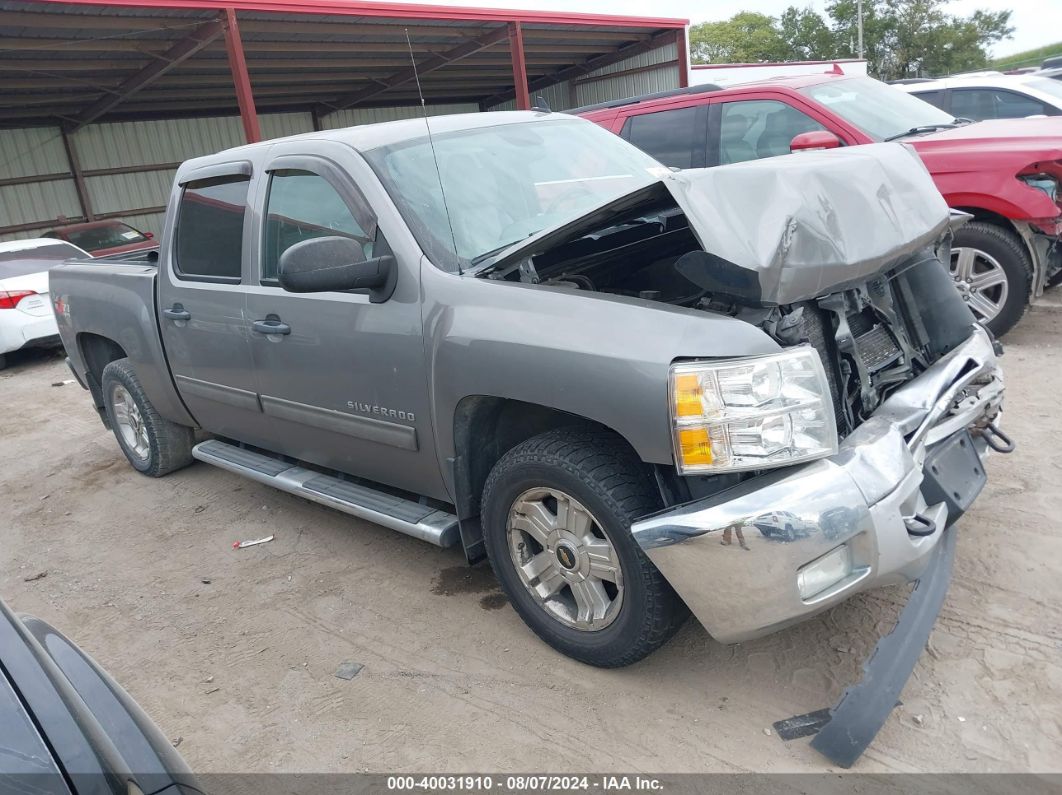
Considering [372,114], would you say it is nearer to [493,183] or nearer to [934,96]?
[934,96]

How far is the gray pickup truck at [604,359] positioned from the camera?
92.2 inches

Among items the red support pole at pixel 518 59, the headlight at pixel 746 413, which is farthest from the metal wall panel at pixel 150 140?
the headlight at pixel 746 413

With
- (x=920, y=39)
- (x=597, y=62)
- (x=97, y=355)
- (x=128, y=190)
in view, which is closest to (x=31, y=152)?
(x=128, y=190)

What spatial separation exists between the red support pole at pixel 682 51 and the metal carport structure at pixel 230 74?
1.4 inches

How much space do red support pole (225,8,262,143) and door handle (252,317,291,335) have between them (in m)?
9.42

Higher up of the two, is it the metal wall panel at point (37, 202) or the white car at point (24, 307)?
the metal wall panel at point (37, 202)

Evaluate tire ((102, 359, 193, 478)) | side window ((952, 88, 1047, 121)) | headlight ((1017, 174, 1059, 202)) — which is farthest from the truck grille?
side window ((952, 88, 1047, 121))

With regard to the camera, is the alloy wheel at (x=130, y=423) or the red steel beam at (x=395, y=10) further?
the red steel beam at (x=395, y=10)

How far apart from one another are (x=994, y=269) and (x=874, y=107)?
5.44 ft

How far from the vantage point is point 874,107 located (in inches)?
251

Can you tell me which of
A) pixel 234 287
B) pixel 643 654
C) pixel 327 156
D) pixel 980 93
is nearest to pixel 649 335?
pixel 643 654

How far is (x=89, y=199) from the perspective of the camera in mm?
19453

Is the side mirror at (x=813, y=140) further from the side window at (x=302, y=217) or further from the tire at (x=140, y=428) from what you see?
the tire at (x=140, y=428)

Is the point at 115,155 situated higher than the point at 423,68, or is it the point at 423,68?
the point at 423,68
